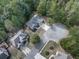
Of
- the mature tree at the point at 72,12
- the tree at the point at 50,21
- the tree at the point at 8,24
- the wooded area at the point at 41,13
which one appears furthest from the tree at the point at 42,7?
the tree at the point at 8,24

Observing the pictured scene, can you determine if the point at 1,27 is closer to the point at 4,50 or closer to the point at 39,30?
the point at 4,50

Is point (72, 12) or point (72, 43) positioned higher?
point (72, 12)

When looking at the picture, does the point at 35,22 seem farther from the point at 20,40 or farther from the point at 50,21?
the point at 20,40

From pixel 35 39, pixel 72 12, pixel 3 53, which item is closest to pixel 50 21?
pixel 72 12

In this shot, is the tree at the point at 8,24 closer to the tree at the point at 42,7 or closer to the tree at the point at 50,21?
the tree at the point at 42,7

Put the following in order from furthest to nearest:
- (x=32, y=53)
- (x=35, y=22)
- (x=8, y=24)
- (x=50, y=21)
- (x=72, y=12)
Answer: (x=35, y=22), (x=8, y=24), (x=50, y=21), (x=72, y=12), (x=32, y=53)
